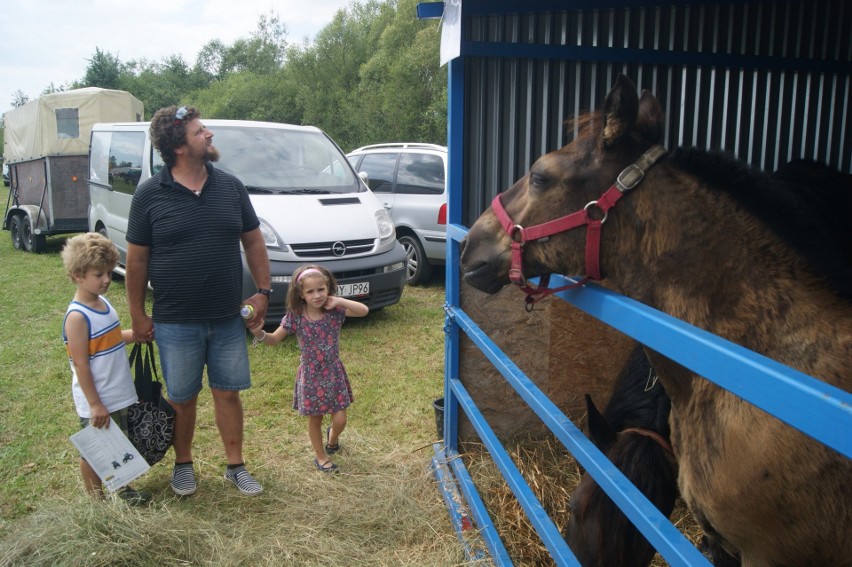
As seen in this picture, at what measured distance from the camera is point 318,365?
4008mm

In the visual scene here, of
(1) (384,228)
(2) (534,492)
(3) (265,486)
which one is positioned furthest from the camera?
(1) (384,228)

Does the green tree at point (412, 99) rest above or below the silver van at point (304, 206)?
above

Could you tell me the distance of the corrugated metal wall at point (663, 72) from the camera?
350cm

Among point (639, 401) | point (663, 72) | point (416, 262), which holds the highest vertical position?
point (663, 72)

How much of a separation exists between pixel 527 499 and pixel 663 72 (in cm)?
248

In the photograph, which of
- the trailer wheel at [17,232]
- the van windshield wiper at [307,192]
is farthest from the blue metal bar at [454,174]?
the trailer wheel at [17,232]

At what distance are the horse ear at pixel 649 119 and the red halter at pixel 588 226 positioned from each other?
0.04 m

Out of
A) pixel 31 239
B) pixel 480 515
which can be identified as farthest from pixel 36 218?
pixel 480 515

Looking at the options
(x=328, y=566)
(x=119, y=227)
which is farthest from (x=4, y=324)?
(x=328, y=566)

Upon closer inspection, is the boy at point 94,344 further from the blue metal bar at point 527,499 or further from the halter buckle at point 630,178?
the halter buckle at point 630,178

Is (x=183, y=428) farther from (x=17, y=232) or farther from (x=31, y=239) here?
(x=17, y=232)

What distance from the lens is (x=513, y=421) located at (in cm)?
402

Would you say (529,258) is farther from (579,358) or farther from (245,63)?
(245,63)

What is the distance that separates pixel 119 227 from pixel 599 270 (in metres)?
7.78
